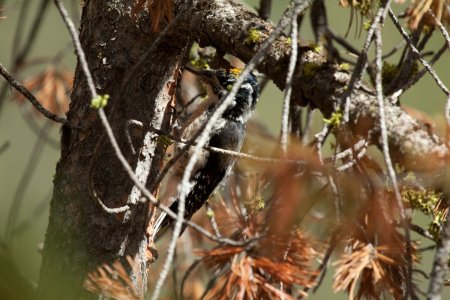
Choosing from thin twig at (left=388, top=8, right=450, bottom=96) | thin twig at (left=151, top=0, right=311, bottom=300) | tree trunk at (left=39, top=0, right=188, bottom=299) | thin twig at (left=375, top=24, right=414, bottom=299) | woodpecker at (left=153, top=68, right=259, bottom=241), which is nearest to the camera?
thin twig at (left=151, top=0, right=311, bottom=300)

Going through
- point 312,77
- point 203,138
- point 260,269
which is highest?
point 203,138

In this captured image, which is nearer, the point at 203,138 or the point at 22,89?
the point at 203,138

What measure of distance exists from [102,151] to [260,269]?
801 mm

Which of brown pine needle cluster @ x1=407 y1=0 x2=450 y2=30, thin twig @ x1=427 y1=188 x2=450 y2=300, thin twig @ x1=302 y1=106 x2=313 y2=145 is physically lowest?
thin twig @ x1=302 y1=106 x2=313 y2=145

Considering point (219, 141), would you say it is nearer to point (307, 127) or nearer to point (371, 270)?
point (307, 127)

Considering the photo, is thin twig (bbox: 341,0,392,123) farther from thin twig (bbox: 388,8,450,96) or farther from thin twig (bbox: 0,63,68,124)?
thin twig (bbox: 0,63,68,124)

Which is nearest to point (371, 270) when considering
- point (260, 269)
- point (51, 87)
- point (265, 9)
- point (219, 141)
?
point (260, 269)

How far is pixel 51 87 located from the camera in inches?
136

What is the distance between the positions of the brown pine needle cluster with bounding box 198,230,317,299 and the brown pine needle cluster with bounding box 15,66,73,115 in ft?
6.40

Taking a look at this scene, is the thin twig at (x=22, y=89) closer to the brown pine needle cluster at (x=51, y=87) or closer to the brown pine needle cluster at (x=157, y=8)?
the brown pine needle cluster at (x=157, y=8)

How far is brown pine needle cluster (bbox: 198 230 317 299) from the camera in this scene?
1.59 m

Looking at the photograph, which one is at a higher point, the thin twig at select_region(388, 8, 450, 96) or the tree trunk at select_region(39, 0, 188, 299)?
the thin twig at select_region(388, 8, 450, 96)

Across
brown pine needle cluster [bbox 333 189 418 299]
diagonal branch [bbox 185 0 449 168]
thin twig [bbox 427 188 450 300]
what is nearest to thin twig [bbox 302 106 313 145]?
diagonal branch [bbox 185 0 449 168]

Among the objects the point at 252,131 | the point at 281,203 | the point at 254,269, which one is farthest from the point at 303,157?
the point at 252,131
